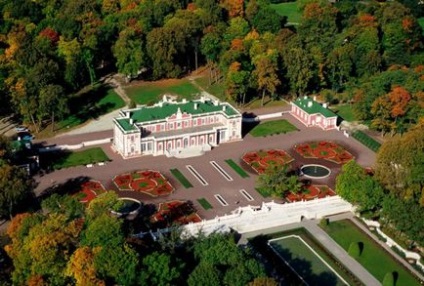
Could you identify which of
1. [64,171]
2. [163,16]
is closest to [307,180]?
[64,171]

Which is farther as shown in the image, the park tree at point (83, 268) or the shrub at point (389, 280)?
the shrub at point (389, 280)

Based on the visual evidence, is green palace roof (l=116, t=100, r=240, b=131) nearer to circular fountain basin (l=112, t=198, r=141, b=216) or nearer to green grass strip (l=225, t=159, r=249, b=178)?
green grass strip (l=225, t=159, r=249, b=178)

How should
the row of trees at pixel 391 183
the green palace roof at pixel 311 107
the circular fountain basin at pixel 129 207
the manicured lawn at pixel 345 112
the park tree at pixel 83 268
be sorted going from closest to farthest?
1. the park tree at pixel 83 268
2. the row of trees at pixel 391 183
3. the circular fountain basin at pixel 129 207
4. the green palace roof at pixel 311 107
5. the manicured lawn at pixel 345 112

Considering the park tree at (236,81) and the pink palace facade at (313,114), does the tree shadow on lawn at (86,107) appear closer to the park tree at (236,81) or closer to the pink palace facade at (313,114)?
the park tree at (236,81)

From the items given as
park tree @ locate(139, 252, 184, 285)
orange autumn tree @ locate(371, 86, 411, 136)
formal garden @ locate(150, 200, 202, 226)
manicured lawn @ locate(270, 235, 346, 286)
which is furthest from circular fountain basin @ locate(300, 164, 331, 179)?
park tree @ locate(139, 252, 184, 285)

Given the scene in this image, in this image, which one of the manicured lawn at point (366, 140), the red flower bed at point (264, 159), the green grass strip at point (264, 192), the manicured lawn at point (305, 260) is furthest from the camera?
the manicured lawn at point (366, 140)

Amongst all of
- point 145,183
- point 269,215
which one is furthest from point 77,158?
point 269,215

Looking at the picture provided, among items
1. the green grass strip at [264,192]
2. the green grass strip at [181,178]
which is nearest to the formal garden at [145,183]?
the green grass strip at [181,178]

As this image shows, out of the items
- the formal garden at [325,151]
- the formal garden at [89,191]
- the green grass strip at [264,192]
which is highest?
the formal garden at [89,191]

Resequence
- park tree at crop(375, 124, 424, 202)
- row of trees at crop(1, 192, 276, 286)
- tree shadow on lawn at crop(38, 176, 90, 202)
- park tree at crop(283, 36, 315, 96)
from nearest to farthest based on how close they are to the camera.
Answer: row of trees at crop(1, 192, 276, 286) < park tree at crop(375, 124, 424, 202) < tree shadow on lawn at crop(38, 176, 90, 202) < park tree at crop(283, 36, 315, 96)
